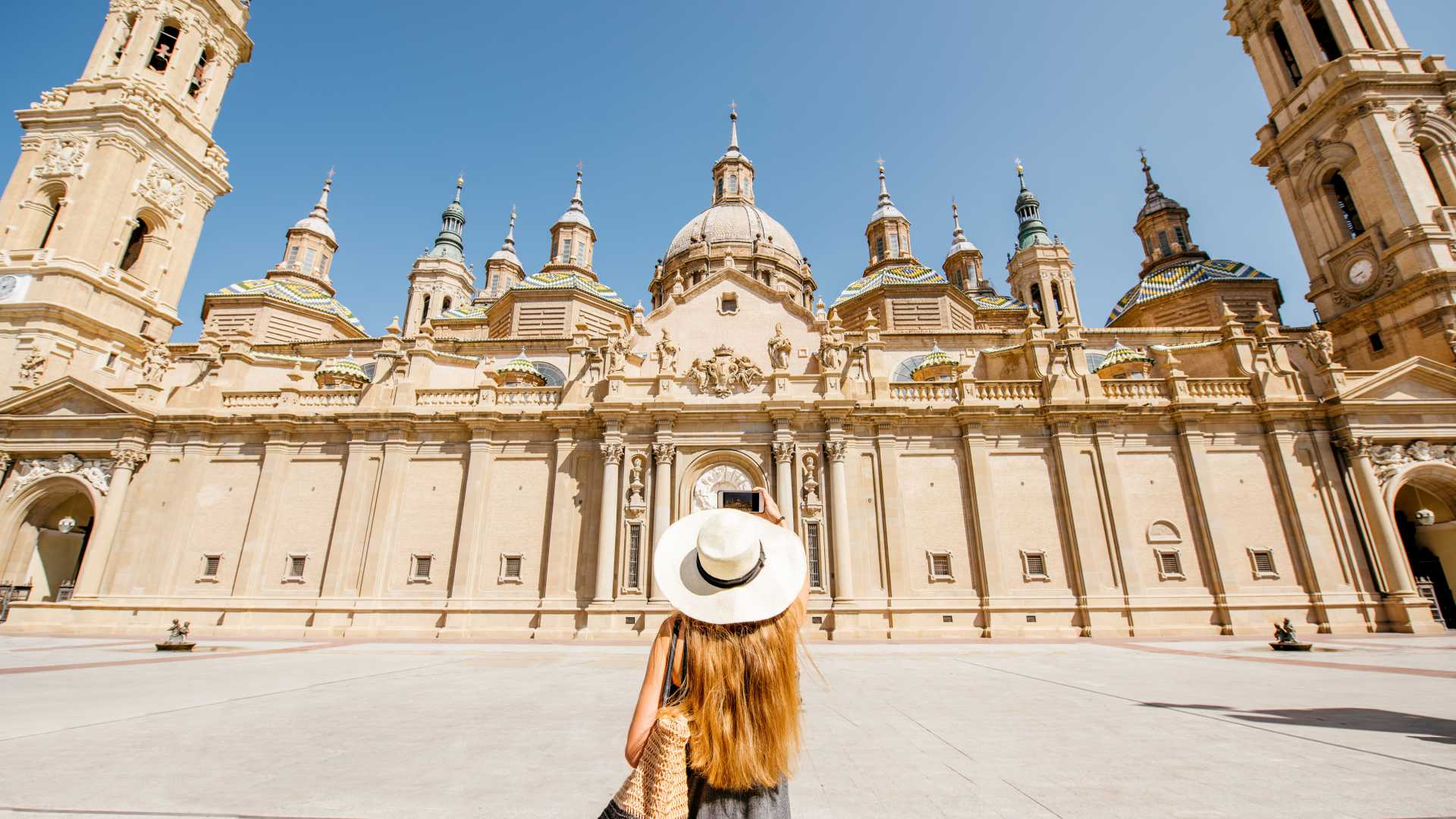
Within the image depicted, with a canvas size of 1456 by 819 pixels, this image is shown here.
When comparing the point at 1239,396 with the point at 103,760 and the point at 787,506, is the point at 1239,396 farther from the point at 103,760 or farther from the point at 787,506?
the point at 103,760

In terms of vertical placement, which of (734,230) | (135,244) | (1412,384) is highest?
(734,230)

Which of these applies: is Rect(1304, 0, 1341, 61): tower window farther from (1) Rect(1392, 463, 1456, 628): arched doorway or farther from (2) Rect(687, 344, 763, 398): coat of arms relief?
(2) Rect(687, 344, 763, 398): coat of arms relief

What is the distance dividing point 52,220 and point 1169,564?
54.2 m

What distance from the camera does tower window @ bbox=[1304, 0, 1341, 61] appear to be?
35938 mm

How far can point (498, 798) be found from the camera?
4719mm

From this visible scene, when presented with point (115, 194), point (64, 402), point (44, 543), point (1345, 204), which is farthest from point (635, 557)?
point (1345, 204)

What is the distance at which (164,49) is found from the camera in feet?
118

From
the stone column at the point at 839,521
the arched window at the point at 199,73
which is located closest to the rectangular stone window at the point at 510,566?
the stone column at the point at 839,521

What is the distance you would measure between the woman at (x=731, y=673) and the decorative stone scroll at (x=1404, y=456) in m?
31.1

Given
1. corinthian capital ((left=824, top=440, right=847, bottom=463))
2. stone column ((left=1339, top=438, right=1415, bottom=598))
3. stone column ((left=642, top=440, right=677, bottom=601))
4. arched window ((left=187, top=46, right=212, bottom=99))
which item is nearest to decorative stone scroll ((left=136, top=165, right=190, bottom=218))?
arched window ((left=187, top=46, right=212, bottom=99))

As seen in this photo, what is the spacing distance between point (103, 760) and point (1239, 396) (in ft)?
105

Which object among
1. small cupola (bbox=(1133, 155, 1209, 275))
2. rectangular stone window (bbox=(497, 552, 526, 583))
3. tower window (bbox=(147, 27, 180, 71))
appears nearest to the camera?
rectangular stone window (bbox=(497, 552, 526, 583))

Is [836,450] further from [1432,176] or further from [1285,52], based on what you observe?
[1285,52]

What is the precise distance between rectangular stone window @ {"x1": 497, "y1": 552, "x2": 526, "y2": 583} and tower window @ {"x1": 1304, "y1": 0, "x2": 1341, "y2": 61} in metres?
52.0
